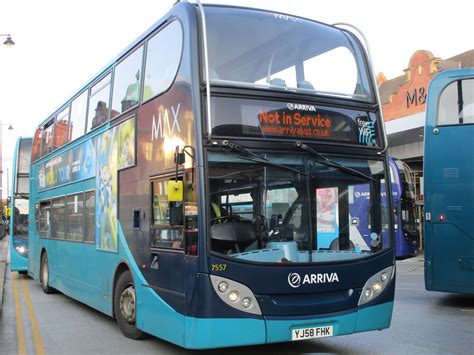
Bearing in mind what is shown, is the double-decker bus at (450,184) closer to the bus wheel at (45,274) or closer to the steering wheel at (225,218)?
the steering wheel at (225,218)

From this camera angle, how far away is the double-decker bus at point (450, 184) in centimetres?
960

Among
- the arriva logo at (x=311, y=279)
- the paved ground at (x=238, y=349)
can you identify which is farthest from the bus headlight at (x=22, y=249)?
the arriva logo at (x=311, y=279)

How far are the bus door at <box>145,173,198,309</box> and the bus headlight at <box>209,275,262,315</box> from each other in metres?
0.30

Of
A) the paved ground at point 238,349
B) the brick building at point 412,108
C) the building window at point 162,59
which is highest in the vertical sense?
the brick building at point 412,108

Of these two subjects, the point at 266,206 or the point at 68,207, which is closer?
the point at 266,206

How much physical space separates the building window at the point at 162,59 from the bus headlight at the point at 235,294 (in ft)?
7.66

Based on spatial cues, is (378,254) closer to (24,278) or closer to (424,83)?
(24,278)

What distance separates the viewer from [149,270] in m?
6.50

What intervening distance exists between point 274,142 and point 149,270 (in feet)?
7.12

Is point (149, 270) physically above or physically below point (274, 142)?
below

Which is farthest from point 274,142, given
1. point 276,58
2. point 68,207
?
point 68,207

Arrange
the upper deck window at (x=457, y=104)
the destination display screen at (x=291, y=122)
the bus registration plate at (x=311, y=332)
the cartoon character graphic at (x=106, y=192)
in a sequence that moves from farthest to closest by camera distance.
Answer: the upper deck window at (x=457, y=104), the cartoon character graphic at (x=106, y=192), the destination display screen at (x=291, y=122), the bus registration plate at (x=311, y=332)

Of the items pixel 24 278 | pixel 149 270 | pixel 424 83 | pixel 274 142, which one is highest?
pixel 424 83

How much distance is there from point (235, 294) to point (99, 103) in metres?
4.86
